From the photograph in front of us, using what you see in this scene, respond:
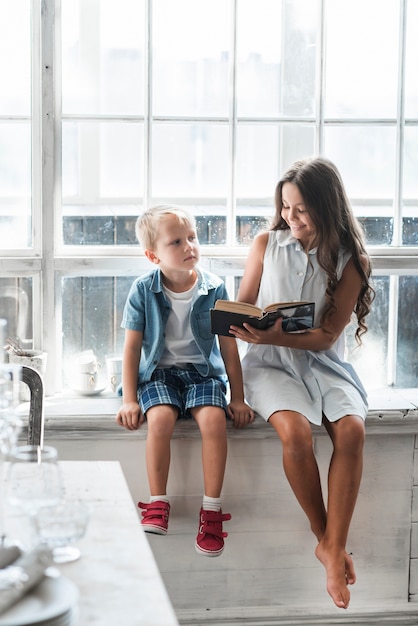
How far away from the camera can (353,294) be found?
3135 millimetres

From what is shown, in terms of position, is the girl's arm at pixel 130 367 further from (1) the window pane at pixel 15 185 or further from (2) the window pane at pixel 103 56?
(2) the window pane at pixel 103 56

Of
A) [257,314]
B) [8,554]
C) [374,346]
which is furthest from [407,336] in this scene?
[8,554]

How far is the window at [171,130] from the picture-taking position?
10.7 ft

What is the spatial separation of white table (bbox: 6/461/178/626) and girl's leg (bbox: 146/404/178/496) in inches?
39.2

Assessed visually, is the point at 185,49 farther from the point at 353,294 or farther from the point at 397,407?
the point at 397,407

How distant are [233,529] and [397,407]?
0.70m

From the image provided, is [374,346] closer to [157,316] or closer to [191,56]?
[157,316]

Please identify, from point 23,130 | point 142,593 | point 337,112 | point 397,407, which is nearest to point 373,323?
point 397,407

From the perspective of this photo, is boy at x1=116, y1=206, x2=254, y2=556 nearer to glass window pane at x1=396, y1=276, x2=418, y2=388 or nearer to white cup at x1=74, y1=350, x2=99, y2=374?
white cup at x1=74, y1=350, x2=99, y2=374

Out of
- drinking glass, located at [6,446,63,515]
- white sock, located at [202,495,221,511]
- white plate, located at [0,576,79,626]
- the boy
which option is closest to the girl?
the boy

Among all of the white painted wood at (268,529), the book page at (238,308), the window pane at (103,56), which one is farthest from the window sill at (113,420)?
the window pane at (103,56)

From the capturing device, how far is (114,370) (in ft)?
11.0

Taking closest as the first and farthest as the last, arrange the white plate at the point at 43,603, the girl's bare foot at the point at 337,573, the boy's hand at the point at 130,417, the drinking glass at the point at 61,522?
the white plate at the point at 43,603
the drinking glass at the point at 61,522
the girl's bare foot at the point at 337,573
the boy's hand at the point at 130,417

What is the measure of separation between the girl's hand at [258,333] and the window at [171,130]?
48cm
